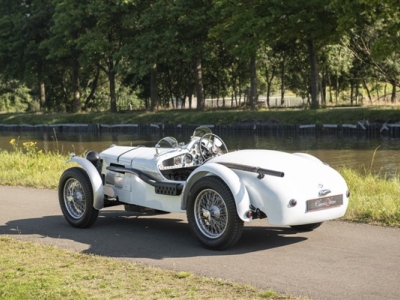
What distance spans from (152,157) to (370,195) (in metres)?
3.73

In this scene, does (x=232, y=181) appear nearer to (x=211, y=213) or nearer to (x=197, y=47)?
(x=211, y=213)

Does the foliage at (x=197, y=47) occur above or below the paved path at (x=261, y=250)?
above

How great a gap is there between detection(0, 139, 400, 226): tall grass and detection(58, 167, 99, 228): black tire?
3.40 m

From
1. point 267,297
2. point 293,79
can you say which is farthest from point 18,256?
point 293,79

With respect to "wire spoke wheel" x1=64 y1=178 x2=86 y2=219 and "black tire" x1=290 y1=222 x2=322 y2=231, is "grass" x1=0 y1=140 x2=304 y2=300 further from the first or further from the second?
"black tire" x1=290 y1=222 x2=322 y2=231

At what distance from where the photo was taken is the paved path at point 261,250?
684 cm

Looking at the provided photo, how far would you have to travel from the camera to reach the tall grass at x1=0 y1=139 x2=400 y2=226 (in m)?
9.76

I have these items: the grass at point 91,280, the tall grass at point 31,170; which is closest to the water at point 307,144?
the tall grass at point 31,170

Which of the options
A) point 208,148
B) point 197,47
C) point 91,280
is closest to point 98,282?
point 91,280

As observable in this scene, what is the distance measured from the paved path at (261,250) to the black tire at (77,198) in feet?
0.49

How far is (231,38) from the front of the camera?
44.7m

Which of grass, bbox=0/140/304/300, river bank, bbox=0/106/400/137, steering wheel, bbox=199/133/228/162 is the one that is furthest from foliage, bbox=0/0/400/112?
grass, bbox=0/140/304/300

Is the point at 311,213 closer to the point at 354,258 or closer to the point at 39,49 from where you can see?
the point at 354,258

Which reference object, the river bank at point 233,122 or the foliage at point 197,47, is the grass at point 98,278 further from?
the river bank at point 233,122
